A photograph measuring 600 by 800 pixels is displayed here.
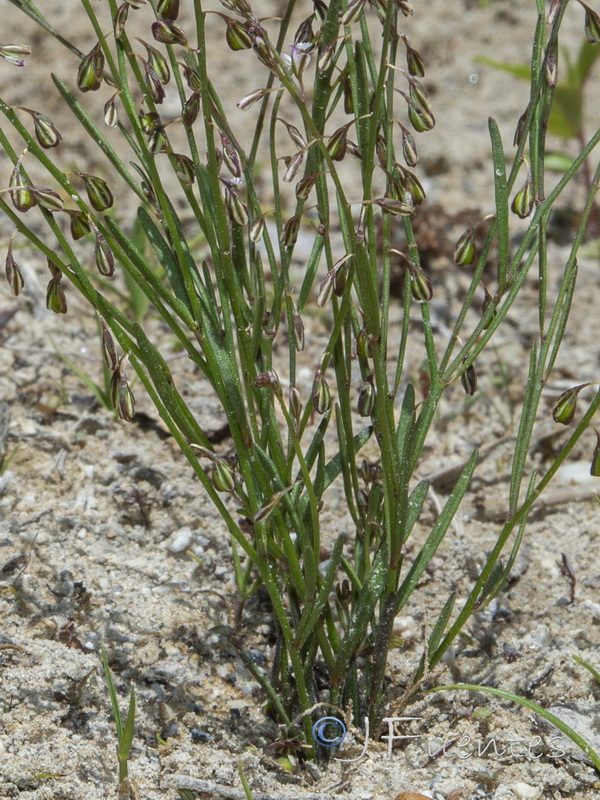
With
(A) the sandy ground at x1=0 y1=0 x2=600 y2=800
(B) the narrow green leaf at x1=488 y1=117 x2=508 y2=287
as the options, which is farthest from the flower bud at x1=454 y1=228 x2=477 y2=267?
(A) the sandy ground at x1=0 y1=0 x2=600 y2=800

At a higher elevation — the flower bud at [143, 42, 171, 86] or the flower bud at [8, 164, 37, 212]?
the flower bud at [143, 42, 171, 86]

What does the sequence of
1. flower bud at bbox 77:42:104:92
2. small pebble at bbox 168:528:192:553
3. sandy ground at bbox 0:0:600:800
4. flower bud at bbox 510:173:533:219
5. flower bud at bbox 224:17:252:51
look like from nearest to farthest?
flower bud at bbox 224:17:252:51
flower bud at bbox 77:42:104:92
flower bud at bbox 510:173:533:219
sandy ground at bbox 0:0:600:800
small pebble at bbox 168:528:192:553

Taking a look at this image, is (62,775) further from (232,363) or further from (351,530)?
(351,530)

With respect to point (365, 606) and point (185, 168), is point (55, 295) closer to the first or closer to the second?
point (185, 168)

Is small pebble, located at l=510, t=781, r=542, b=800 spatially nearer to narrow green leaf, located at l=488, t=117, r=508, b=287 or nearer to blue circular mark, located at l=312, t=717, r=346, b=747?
blue circular mark, located at l=312, t=717, r=346, b=747

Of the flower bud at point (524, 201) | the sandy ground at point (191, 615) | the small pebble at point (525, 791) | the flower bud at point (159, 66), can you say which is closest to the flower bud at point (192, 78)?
the flower bud at point (159, 66)

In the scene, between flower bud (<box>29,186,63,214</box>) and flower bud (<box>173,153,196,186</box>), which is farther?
flower bud (<box>173,153,196,186</box>)
